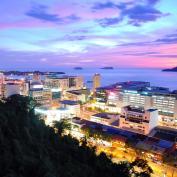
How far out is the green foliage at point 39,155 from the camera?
7.07 m

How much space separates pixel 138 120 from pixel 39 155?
16930 millimetres

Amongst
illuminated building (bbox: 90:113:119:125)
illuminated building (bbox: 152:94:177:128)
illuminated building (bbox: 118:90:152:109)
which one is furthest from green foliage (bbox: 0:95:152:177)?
illuminated building (bbox: 118:90:152:109)

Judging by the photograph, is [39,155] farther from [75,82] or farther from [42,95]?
[75,82]

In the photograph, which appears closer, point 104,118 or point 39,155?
point 39,155

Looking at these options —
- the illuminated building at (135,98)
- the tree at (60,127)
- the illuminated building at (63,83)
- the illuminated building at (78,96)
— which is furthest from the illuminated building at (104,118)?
the illuminated building at (63,83)

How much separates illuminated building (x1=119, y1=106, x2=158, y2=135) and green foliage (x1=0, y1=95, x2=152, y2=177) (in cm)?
1219

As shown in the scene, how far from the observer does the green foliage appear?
707cm

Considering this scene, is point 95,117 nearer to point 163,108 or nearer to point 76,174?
point 163,108

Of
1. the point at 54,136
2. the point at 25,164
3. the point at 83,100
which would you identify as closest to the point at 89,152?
the point at 54,136

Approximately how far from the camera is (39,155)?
8.67 meters

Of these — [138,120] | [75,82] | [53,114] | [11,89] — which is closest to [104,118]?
[138,120]

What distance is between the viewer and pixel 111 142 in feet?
63.6

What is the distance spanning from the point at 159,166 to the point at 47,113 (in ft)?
47.6

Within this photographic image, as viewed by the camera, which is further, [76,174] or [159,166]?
[159,166]
